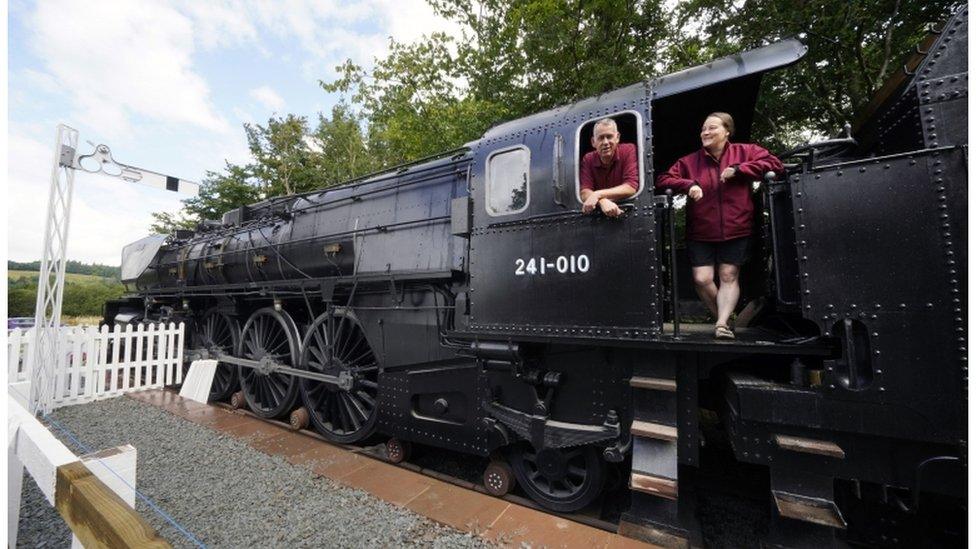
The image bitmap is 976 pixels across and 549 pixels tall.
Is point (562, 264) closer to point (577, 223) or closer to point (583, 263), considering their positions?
point (583, 263)

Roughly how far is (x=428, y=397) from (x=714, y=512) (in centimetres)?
266

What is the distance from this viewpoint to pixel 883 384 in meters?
2.00

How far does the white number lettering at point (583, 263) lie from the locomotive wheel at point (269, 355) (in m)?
4.26

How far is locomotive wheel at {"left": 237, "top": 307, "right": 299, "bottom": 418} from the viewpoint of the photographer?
5.39 m

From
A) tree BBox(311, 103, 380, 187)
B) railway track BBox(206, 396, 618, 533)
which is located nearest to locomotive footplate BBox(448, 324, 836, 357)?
railway track BBox(206, 396, 618, 533)

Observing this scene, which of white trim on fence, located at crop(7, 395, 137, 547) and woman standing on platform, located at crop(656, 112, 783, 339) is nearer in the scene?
white trim on fence, located at crop(7, 395, 137, 547)

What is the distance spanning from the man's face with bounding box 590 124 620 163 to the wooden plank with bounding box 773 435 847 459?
2073mm

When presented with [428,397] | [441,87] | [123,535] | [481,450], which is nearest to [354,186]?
[428,397]

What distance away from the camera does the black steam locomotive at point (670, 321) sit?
1998 millimetres

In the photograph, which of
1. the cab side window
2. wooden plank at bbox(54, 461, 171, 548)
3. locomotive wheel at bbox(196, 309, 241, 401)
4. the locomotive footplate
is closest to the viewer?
wooden plank at bbox(54, 461, 171, 548)

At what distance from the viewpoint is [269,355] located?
18.4 feet

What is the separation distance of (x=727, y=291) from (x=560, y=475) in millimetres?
1887

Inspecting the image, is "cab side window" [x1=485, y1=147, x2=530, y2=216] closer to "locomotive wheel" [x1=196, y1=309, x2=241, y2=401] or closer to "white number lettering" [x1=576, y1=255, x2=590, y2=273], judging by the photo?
"white number lettering" [x1=576, y1=255, x2=590, y2=273]

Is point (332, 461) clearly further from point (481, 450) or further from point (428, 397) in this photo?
point (481, 450)
